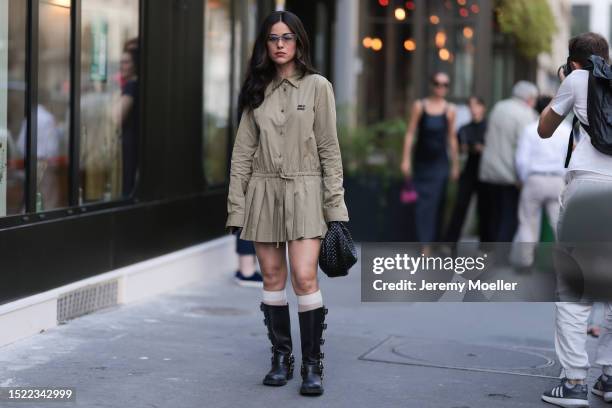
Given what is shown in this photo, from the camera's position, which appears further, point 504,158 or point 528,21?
point 528,21

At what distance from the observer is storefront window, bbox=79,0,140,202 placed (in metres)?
8.29

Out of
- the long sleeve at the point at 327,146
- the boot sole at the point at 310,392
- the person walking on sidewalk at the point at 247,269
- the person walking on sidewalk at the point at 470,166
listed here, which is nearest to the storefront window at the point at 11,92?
the long sleeve at the point at 327,146

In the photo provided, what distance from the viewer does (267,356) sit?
6426mm

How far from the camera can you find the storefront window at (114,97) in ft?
27.2

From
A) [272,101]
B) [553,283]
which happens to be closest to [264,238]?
[272,101]

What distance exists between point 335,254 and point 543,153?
498cm

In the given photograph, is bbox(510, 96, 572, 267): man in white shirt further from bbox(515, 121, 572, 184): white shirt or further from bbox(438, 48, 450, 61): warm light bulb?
bbox(438, 48, 450, 61): warm light bulb

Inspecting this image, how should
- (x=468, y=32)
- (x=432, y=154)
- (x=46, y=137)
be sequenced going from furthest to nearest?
(x=468, y=32) → (x=432, y=154) → (x=46, y=137)

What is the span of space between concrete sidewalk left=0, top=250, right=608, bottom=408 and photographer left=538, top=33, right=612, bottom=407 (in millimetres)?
259

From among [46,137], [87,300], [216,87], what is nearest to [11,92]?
[46,137]

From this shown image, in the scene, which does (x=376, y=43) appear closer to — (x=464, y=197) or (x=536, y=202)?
(x=464, y=197)

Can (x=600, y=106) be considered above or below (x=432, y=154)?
above

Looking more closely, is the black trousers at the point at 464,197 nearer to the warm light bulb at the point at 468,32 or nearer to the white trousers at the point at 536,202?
the white trousers at the point at 536,202

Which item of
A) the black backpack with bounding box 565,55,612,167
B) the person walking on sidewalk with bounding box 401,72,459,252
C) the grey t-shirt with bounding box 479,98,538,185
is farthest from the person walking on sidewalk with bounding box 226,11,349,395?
the grey t-shirt with bounding box 479,98,538,185
